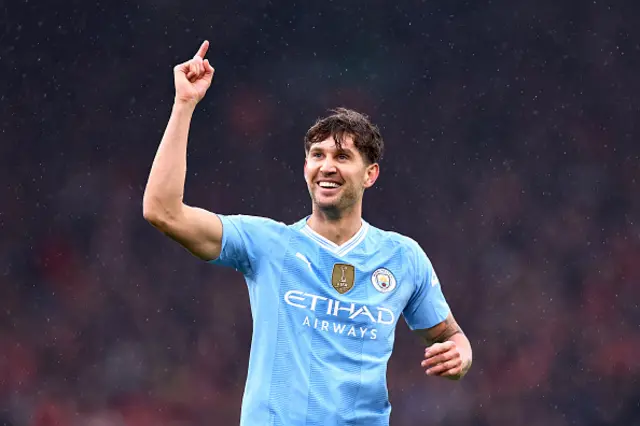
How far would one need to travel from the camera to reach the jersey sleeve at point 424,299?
3.70 meters

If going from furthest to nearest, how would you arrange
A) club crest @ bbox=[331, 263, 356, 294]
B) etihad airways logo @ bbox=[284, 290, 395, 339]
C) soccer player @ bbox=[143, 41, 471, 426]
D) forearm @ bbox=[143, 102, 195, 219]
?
club crest @ bbox=[331, 263, 356, 294] < etihad airways logo @ bbox=[284, 290, 395, 339] < soccer player @ bbox=[143, 41, 471, 426] < forearm @ bbox=[143, 102, 195, 219]

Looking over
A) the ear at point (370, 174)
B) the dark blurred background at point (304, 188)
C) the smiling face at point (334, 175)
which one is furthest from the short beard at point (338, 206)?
the dark blurred background at point (304, 188)

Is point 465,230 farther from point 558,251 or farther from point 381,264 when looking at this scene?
point 381,264

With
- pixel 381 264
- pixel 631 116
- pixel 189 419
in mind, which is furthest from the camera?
pixel 631 116

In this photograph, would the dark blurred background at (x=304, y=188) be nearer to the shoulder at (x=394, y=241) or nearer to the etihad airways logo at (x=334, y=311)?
the shoulder at (x=394, y=241)

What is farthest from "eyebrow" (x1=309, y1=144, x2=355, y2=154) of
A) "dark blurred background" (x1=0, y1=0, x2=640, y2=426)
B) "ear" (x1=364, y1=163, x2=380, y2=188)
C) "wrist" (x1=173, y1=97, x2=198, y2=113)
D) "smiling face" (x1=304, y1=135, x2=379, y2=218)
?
"dark blurred background" (x1=0, y1=0, x2=640, y2=426)

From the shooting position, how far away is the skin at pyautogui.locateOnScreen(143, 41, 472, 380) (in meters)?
3.00

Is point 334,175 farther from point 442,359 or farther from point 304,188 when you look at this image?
point 304,188

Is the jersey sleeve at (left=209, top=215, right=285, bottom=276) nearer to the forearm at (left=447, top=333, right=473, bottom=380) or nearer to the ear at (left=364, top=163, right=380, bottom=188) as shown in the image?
the ear at (left=364, top=163, right=380, bottom=188)

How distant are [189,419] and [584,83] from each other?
541 centimetres

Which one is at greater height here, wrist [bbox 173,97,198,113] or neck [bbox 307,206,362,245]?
wrist [bbox 173,97,198,113]

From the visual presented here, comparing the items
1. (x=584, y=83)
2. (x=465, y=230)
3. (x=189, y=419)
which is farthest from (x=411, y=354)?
(x=584, y=83)

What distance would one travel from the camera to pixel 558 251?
32.3 ft

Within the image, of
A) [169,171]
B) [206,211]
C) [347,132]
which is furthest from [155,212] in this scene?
[347,132]
